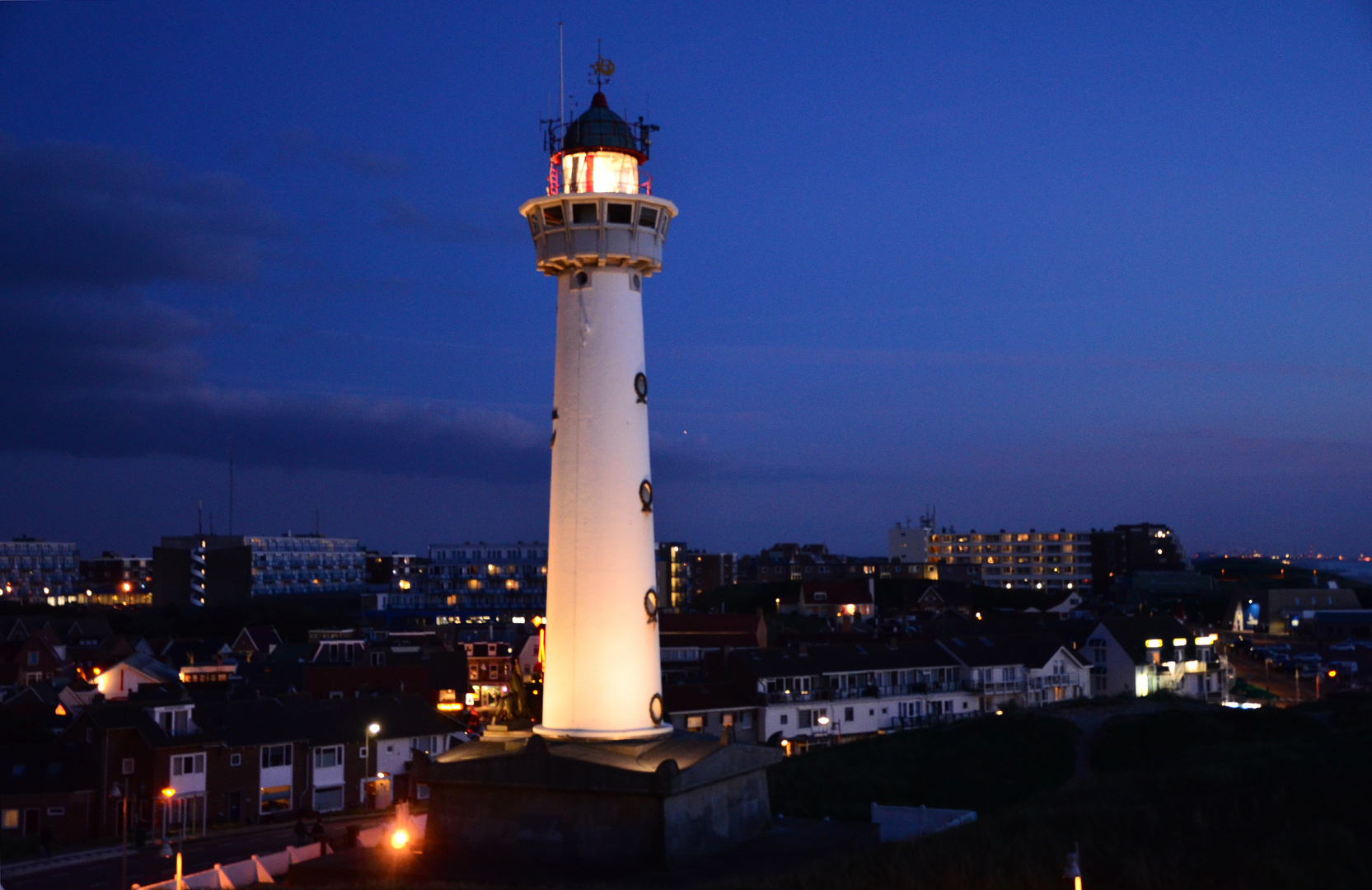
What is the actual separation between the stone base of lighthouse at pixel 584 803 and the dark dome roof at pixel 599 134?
36.4 feet

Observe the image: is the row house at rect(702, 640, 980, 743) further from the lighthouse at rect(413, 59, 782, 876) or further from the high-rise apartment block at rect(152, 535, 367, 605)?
the high-rise apartment block at rect(152, 535, 367, 605)

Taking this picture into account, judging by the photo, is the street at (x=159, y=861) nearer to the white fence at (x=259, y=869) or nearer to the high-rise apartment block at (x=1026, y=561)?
the white fence at (x=259, y=869)

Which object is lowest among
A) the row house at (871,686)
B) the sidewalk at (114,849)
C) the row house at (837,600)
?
the sidewalk at (114,849)

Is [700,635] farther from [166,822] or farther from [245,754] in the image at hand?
[166,822]

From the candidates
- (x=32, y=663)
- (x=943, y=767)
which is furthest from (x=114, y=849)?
(x=32, y=663)

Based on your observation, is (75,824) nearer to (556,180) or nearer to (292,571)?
(556,180)

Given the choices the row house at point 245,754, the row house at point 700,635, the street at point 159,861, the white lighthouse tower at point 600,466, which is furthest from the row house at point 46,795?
the row house at point 700,635

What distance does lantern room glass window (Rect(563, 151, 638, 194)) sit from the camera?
24109 mm

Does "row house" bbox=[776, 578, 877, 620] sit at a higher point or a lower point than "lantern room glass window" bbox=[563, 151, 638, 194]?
lower

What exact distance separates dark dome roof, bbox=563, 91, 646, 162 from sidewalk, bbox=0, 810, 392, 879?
27.1 meters

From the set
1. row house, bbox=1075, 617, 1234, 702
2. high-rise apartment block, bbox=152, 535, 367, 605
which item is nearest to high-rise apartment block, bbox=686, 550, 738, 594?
high-rise apartment block, bbox=152, 535, 367, 605

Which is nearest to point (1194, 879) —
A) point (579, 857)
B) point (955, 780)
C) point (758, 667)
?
point (579, 857)

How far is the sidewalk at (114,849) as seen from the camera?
122ft

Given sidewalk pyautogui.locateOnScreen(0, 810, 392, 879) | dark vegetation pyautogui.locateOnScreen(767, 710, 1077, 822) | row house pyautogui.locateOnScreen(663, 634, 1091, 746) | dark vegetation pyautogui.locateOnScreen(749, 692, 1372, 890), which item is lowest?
sidewalk pyautogui.locateOnScreen(0, 810, 392, 879)
